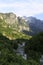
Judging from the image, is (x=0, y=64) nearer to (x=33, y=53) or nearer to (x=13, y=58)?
(x=13, y=58)

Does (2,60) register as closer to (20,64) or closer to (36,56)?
(20,64)

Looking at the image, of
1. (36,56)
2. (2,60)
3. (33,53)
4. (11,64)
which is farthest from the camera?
(36,56)

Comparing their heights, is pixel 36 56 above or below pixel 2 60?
below

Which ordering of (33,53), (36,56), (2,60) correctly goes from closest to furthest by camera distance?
(2,60), (33,53), (36,56)

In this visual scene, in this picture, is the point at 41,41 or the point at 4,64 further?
the point at 41,41

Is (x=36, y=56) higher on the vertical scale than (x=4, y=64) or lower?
lower

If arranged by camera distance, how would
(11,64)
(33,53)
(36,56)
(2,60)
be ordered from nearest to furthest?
(11,64)
(2,60)
(33,53)
(36,56)

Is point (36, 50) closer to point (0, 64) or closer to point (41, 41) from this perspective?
point (41, 41)

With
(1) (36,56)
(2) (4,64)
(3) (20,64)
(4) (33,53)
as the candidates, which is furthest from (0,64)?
(1) (36,56)

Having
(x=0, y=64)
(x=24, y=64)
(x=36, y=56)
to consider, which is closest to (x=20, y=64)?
(x=24, y=64)

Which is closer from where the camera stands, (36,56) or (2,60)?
(2,60)
